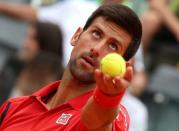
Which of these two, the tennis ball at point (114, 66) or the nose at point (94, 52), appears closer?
the tennis ball at point (114, 66)

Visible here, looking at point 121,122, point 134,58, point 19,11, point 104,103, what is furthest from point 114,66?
point 19,11

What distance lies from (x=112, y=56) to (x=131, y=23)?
1.64 feet

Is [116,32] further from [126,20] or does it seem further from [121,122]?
[121,122]

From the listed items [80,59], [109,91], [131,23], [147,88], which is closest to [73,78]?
[80,59]

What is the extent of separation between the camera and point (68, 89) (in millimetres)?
3107

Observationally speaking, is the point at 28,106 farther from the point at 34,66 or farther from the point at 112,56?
the point at 34,66

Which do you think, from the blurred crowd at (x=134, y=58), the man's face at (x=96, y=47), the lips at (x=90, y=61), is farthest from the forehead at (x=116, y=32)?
the blurred crowd at (x=134, y=58)

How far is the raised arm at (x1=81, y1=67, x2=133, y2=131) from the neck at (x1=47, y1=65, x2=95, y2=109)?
0.40m

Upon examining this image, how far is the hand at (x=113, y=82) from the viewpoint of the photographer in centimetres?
244

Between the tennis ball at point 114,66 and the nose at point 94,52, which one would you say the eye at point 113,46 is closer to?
the nose at point 94,52

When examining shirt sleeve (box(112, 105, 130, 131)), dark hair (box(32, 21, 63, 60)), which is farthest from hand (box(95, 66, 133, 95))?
dark hair (box(32, 21, 63, 60))

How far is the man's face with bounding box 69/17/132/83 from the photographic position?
2.89 metres

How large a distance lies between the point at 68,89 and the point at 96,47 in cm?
32

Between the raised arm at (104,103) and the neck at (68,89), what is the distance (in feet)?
1.31
